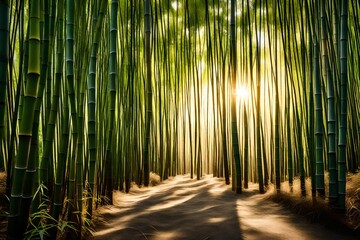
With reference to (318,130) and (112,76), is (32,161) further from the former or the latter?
(318,130)

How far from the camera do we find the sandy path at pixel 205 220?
133cm

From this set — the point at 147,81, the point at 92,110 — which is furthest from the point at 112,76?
the point at 147,81

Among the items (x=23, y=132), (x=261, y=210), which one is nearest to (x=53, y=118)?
(x=23, y=132)

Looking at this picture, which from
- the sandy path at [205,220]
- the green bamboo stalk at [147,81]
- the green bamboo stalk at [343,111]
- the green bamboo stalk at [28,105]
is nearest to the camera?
the green bamboo stalk at [28,105]

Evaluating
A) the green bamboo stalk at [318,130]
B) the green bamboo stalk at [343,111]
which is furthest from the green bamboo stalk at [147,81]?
the green bamboo stalk at [343,111]

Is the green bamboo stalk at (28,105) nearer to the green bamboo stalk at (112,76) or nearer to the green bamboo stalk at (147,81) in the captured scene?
the green bamboo stalk at (112,76)

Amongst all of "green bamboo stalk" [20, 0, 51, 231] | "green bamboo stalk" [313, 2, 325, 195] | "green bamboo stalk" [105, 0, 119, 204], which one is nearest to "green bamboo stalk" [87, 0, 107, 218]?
"green bamboo stalk" [105, 0, 119, 204]

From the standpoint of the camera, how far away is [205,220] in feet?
4.84

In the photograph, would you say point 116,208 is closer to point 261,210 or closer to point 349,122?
point 261,210

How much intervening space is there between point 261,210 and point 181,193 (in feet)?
2.09

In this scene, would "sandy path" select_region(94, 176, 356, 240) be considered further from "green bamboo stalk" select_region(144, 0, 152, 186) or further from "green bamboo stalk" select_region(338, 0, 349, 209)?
"green bamboo stalk" select_region(144, 0, 152, 186)

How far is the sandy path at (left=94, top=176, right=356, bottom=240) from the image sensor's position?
133 centimetres

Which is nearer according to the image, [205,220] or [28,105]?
[28,105]

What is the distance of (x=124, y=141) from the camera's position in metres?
2.38
